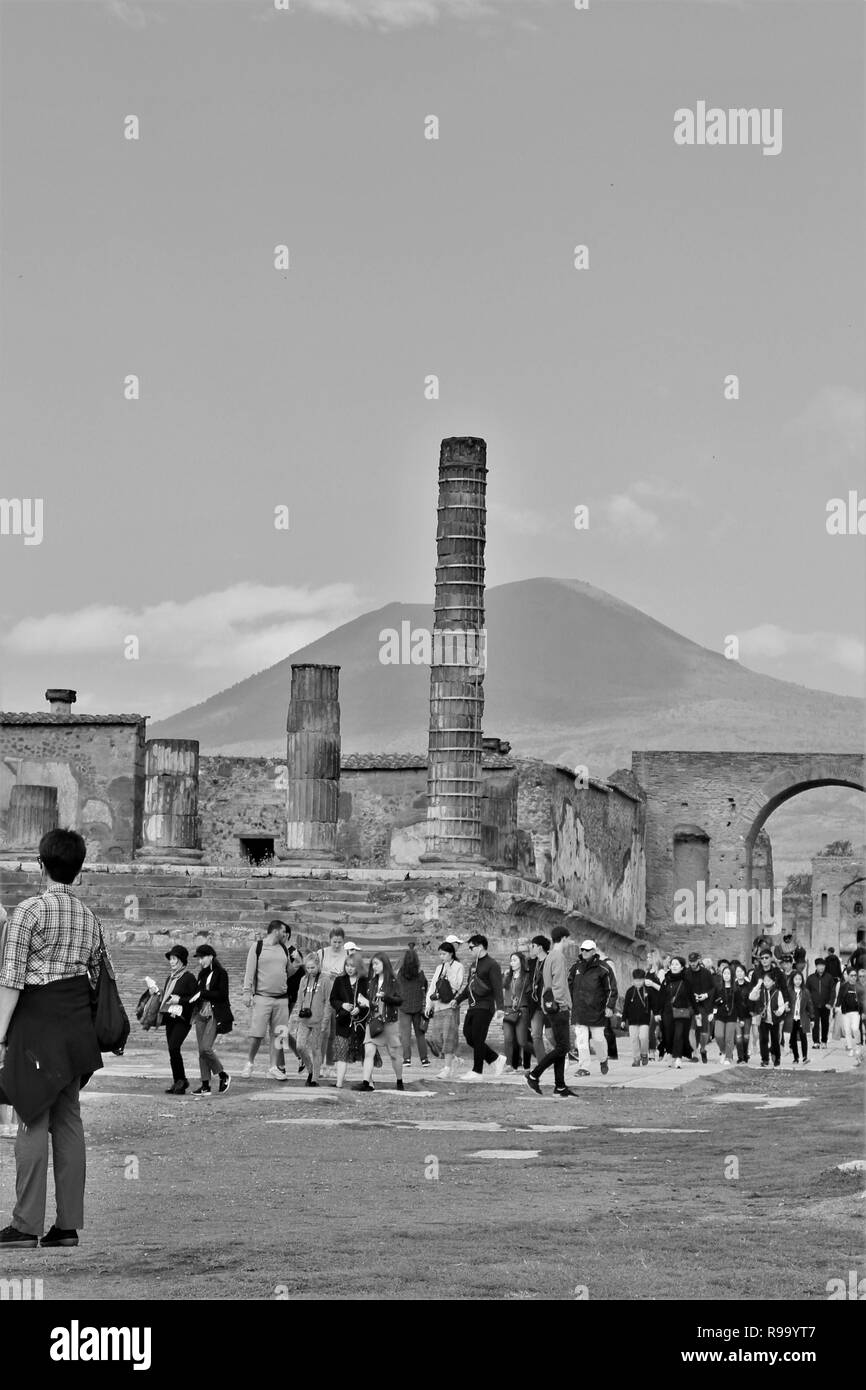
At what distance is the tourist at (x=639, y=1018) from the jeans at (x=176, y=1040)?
231 inches

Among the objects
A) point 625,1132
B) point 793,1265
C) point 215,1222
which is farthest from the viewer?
point 625,1132

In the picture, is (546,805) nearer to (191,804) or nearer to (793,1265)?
(191,804)

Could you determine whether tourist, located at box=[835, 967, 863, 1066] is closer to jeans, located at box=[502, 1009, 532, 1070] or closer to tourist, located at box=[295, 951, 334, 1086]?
jeans, located at box=[502, 1009, 532, 1070]

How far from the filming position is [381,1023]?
1753cm

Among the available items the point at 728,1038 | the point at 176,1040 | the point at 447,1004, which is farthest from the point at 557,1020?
the point at 728,1038

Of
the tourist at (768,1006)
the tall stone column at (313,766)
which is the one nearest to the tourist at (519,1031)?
the tourist at (768,1006)

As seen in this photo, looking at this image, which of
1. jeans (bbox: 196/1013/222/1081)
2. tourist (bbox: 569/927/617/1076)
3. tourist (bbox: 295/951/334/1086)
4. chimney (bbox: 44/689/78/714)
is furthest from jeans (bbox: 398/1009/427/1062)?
chimney (bbox: 44/689/78/714)

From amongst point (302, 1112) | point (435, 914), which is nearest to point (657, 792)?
point (435, 914)

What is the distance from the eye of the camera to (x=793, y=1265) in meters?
8.67

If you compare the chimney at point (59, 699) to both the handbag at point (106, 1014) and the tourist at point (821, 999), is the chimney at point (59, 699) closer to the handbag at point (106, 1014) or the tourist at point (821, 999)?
the tourist at point (821, 999)

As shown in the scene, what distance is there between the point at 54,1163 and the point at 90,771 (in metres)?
34.0

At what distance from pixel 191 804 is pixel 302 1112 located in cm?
2342

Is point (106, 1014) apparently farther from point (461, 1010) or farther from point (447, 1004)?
point (461, 1010)
